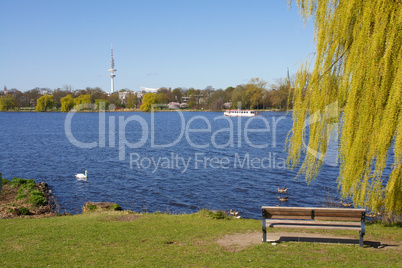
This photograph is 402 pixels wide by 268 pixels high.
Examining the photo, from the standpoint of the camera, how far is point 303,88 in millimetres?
11555

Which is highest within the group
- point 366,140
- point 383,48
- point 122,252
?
point 383,48

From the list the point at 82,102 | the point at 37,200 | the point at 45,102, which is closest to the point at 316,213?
the point at 37,200

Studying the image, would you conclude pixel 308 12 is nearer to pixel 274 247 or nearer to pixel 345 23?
pixel 345 23

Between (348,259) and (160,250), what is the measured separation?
13.2ft

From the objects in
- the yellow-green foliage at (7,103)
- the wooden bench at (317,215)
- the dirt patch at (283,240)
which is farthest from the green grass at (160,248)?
the yellow-green foliage at (7,103)

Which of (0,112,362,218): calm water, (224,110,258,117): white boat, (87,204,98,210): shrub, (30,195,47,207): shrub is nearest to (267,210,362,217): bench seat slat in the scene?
(0,112,362,218): calm water

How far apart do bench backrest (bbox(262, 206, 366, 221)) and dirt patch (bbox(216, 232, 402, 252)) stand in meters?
0.67

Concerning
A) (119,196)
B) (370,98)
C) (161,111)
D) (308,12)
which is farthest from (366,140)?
(161,111)

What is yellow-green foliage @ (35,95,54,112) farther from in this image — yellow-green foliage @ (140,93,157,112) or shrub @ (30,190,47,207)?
shrub @ (30,190,47,207)

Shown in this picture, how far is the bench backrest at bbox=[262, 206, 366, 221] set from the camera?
28.2 ft

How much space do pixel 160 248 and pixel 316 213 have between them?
12.2ft

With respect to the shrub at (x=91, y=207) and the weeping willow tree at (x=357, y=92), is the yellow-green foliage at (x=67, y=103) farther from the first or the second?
the weeping willow tree at (x=357, y=92)

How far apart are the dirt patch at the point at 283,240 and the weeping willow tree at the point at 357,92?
1.70m

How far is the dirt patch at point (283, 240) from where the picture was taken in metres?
8.82
